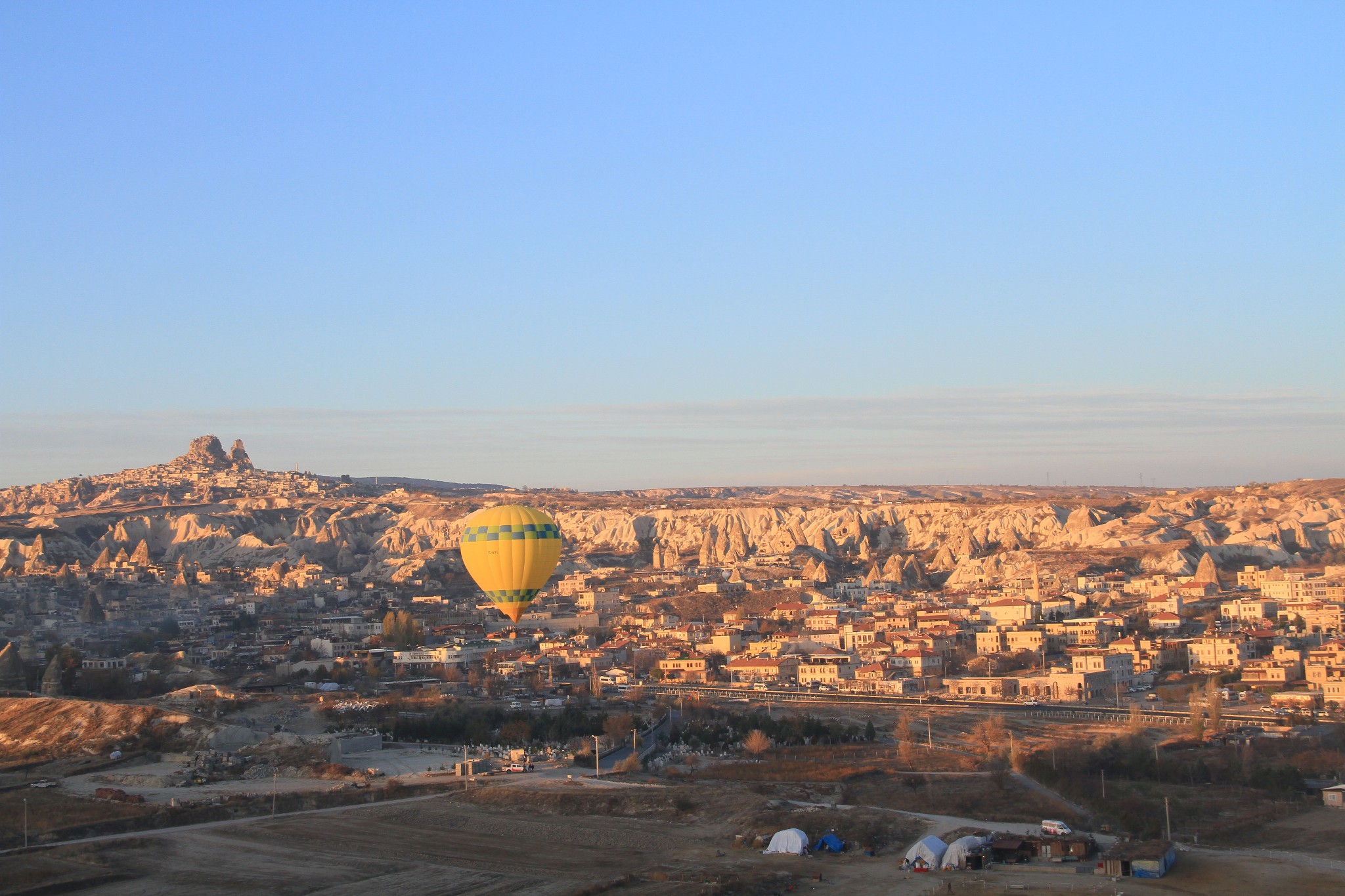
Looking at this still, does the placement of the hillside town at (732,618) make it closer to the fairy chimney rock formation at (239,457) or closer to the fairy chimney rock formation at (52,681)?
the fairy chimney rock formation at (52,681)

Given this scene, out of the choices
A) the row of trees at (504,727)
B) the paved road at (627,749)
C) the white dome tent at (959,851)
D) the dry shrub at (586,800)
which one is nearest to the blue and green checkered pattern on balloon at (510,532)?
the row of trees at (504,727)

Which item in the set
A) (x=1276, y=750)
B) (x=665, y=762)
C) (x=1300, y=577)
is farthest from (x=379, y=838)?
(x=1300, y=577)

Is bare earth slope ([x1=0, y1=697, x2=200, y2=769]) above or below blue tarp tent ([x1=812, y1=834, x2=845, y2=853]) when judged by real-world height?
below

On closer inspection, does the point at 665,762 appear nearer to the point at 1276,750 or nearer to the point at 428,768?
the point at 428,768

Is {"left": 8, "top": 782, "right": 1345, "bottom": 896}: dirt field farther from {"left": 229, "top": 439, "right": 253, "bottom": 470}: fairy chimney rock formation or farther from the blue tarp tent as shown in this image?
{"left": 229, "top": 439, "right": 253, "bottom": 470}: fairy chimney rock formation

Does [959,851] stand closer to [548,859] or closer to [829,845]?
[829,845]

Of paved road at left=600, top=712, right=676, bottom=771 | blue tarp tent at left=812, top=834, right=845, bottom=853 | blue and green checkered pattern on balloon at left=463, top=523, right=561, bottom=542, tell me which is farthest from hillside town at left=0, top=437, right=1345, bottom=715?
blue tarp tent at left=812, top=834, right=845, bottom=853

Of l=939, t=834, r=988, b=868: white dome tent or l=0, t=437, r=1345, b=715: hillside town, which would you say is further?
l=0, t=437, r=1345, b=715: hillside town
